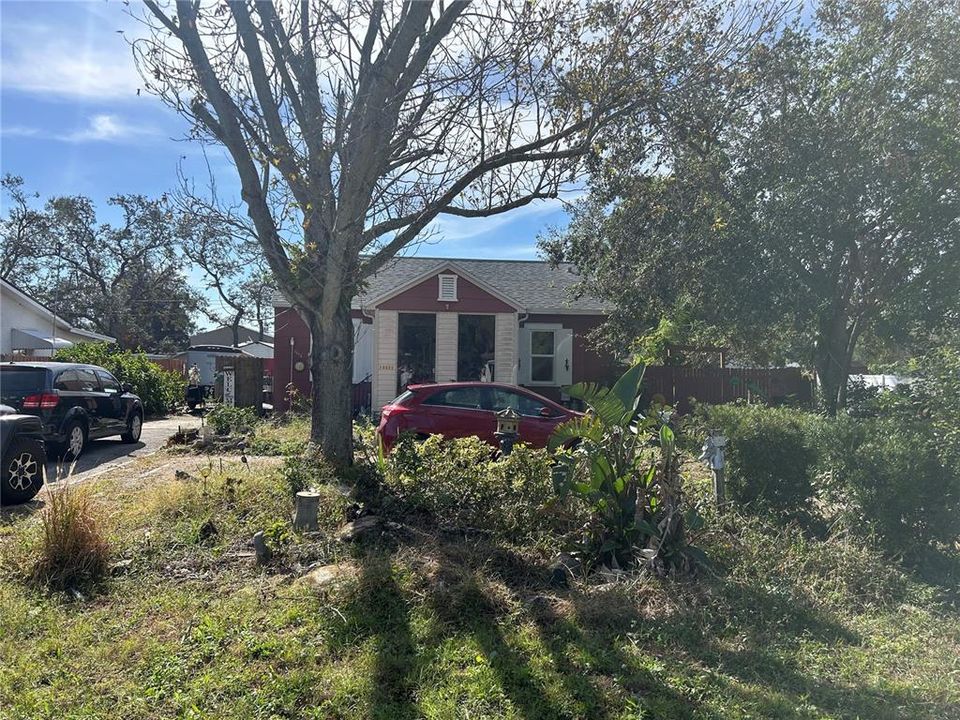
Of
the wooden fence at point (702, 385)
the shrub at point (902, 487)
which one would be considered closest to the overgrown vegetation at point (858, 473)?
the shrub at point (902, 487)

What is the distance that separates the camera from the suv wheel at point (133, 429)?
1384cm

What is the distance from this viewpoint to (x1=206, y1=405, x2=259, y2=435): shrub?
1362 centimetres

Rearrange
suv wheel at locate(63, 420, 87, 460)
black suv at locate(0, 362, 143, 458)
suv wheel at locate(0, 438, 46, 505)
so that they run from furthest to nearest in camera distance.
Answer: suv wheel at locate(63, 420, 87, 460), black suv at locate(0, 362, 143, 458), suv wheel at locate(0, 438, 46, 505)

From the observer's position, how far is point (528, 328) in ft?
67.4

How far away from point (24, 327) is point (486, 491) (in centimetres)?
2418

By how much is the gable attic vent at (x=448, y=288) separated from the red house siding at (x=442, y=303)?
92 millimetres

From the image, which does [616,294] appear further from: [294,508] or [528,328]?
[294,508]

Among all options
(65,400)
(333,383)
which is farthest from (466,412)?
(65,400)

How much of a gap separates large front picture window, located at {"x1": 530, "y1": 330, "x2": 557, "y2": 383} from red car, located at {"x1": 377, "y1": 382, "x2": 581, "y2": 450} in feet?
Result: 31.8

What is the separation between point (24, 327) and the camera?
2406 centimetres

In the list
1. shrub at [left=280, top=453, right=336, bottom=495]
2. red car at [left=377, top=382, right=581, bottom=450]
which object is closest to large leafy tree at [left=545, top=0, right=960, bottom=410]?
red car at [left=377, top=382, right=581, bottom=450]

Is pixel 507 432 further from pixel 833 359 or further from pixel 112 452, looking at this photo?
pixel 112 452

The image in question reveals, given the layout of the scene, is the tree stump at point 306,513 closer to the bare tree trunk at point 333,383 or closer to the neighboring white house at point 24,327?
the bare tree trunk at point 333,383

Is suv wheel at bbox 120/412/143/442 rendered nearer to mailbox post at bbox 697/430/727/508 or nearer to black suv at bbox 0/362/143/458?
black suv at bbox 0/362/143/458
